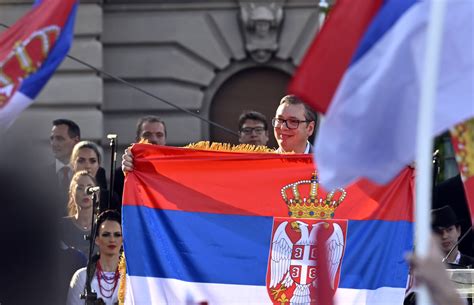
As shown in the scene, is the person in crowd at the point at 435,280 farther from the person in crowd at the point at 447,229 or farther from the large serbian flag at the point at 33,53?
the person in crowd at the point at 447,229

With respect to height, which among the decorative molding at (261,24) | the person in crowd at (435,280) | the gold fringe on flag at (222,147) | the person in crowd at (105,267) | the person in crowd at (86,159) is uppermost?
the decorative molding at (261,24)

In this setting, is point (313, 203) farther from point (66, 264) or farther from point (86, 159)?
point (86, 159)

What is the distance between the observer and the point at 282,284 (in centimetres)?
803

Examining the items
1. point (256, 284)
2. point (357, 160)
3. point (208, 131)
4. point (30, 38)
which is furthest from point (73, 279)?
point (208, 131)

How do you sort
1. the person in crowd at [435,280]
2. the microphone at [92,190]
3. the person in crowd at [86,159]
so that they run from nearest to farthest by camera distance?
the person in crowd at [435,280]
the microphone at [92,190]
the person in crowd at [86,159]

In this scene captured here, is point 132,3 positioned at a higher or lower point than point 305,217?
higher

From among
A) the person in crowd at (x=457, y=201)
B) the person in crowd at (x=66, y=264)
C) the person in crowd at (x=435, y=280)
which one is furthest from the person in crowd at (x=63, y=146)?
the person in crowd at (x=435, y=280)

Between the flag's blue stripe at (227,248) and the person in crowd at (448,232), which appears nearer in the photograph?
the flag's blue stripe at (227,248)

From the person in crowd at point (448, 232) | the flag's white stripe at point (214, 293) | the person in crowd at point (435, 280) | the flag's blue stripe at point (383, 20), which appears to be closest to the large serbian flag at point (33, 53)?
the flag's blue stripe at point (383, 20)

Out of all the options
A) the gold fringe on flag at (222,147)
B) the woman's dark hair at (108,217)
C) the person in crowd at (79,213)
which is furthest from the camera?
the person in crowd at (79,213)

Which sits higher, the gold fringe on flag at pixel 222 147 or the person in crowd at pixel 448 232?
the gold fringe on flag at pixel 222 147

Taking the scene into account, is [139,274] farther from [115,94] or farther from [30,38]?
[115,94]

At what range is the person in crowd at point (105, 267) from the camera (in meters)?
8.74

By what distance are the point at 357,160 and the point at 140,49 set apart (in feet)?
38.5
